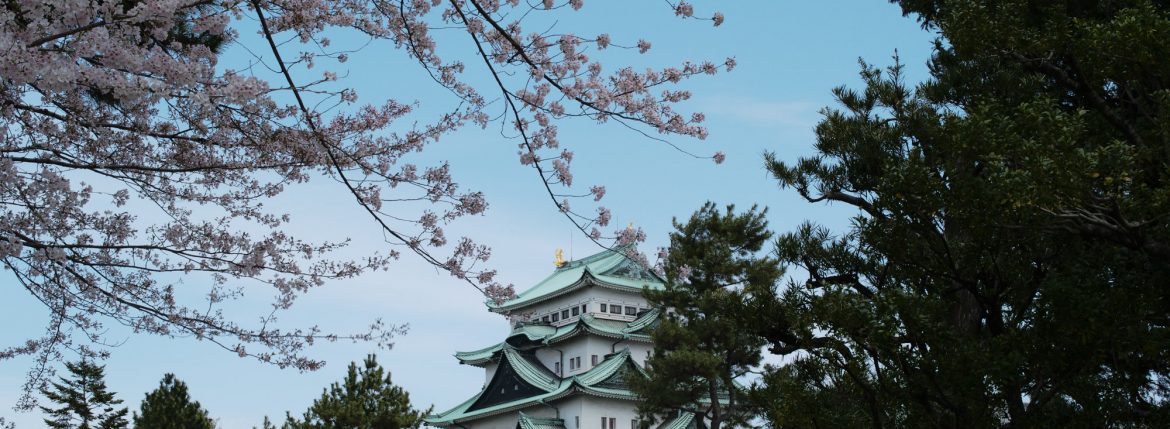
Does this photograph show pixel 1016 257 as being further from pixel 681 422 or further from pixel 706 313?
pixel 681 422

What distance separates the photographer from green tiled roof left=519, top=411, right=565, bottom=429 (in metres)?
32.9

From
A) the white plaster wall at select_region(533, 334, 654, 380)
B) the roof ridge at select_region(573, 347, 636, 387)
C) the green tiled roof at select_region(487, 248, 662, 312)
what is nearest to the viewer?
the roof ridge at select_region(573, 347, 636, 387)

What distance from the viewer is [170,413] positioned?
27.0 m

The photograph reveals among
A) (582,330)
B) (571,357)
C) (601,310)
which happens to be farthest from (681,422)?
(601,310)

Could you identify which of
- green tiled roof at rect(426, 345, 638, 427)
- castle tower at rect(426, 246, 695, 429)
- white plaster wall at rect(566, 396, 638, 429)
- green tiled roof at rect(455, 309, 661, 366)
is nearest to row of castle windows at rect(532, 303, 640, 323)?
castle tower at rect(426, 246, 695, 429)

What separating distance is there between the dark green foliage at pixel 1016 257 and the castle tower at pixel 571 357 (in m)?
22.8

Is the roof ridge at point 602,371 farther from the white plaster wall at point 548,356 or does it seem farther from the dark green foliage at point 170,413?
the dark green foliage at point 170,413

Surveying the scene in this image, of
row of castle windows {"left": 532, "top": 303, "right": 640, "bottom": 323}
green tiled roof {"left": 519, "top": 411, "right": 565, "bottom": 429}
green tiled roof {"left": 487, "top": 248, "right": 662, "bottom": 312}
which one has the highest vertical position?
green tiled roof {"left": 487, "top": 248, "right": 662, "bottom": 312}

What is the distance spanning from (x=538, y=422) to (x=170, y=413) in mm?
11608

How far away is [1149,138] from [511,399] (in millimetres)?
29446

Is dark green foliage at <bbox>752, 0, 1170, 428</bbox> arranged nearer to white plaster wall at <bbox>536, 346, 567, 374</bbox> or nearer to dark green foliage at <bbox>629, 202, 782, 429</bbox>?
dark green foliage at <bbox>629, 202, 782, 429</bbox>

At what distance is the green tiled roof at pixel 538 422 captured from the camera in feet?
108

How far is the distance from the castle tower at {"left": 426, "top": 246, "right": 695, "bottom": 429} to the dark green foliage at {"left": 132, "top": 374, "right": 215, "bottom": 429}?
10.3 m

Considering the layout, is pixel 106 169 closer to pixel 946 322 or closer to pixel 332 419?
pixel 946 322
